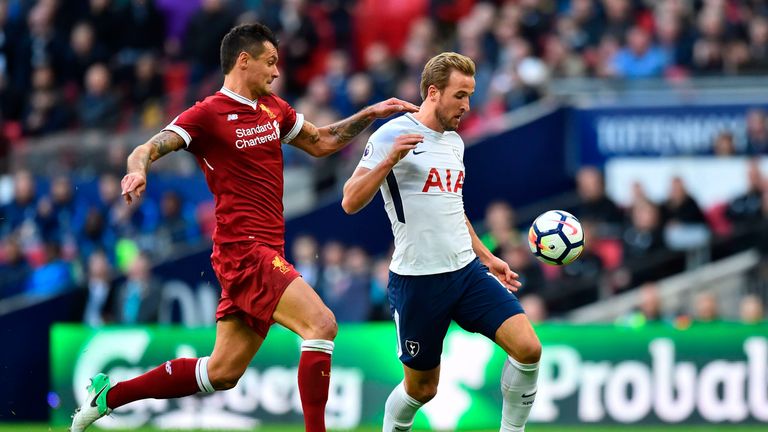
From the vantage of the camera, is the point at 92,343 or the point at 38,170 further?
the point at 38,170

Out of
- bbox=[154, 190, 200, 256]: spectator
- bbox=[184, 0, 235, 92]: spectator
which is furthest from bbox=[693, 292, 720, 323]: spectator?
bbox=[184, 0, 235, 92]: spectator

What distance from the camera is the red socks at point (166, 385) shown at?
31.2ft

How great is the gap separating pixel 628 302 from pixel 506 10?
538cm

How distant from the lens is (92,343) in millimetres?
15695

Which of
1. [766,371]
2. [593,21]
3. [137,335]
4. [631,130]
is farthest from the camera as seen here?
[593,21]

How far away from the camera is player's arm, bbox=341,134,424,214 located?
871cm

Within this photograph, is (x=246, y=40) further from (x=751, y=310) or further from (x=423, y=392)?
(x=751, y=310)

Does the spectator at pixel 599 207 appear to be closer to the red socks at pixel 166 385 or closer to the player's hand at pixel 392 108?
the player's hand at pixel 392 108

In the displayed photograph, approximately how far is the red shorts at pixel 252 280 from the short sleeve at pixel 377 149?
838mm

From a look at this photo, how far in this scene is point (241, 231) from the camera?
9.35 m

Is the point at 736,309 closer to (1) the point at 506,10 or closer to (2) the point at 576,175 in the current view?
(2) the point at 576,175

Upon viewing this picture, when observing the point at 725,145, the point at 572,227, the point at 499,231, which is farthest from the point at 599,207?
the point at 572,227

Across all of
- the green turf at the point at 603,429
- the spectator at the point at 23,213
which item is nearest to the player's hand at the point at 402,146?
the green turf at the point at 603,429

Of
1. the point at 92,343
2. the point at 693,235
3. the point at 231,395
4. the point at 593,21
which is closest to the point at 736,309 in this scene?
the point at 693,235
